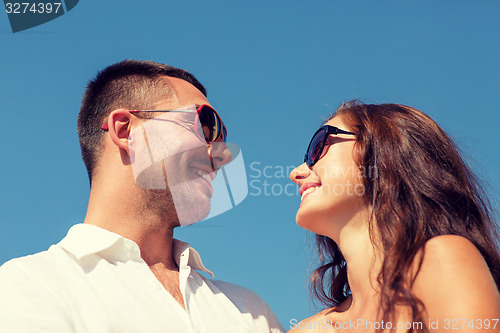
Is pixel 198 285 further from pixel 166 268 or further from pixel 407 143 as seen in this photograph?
pixel 407 143

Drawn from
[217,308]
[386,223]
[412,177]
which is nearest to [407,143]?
[412,177]

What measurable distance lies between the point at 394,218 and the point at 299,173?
2.75 feet

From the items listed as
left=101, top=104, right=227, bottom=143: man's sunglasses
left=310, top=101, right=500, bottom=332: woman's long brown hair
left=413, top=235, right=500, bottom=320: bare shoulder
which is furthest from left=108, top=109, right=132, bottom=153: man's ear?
left=413, top=235, right=500, bottom=320: bare shoulder

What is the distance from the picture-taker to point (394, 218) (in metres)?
3.22

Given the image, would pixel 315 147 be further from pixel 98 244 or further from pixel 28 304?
pixel 28 304

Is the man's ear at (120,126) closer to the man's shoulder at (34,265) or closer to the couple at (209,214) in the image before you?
the couple at (209,214)

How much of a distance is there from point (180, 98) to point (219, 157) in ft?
2.04

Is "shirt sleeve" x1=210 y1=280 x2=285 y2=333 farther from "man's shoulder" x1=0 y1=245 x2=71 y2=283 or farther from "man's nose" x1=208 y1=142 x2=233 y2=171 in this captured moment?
"man's shoulder" x1=0 y1=245 x2=71 y2=283

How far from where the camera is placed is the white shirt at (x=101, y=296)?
279 centimetres

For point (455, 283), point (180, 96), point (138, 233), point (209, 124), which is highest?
point (180, 96)

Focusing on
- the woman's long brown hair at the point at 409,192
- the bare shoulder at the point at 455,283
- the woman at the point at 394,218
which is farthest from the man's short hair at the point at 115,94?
the bare shoulder at the point at 455,283

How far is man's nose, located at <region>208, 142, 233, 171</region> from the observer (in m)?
4.53

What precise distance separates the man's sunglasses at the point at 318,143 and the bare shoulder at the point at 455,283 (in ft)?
3.71

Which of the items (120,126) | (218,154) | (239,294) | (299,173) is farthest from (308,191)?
(120,126)
